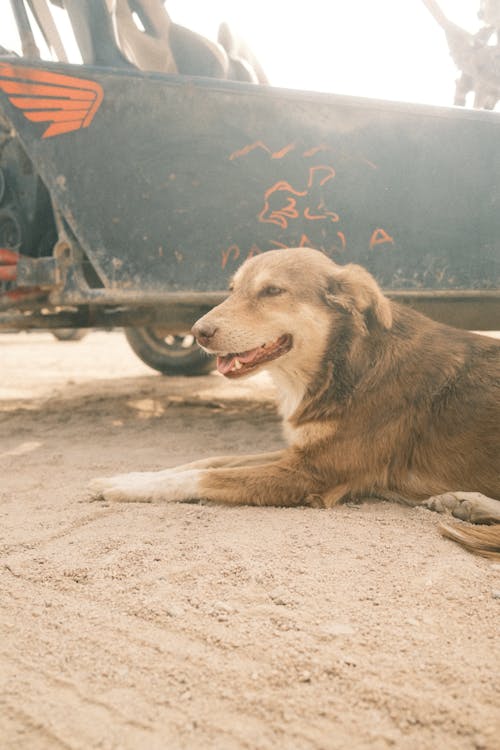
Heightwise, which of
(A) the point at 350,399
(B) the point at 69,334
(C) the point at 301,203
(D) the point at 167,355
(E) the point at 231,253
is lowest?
(B) the point at 69,334

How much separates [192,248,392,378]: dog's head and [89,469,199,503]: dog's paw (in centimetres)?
47

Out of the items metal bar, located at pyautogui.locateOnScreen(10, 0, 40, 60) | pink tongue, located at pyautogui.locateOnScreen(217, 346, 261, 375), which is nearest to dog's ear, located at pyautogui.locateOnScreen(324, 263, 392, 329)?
pink tongue, located at pyautogui.locateOnScreen(217, 346, 261, 375)

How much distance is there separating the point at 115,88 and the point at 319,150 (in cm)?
114

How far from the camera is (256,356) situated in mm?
2512

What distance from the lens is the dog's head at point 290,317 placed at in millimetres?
2447

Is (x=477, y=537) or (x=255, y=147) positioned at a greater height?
(x=255, y=147)

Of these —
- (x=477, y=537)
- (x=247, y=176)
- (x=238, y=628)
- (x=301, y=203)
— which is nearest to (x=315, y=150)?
(x=301, y=203)

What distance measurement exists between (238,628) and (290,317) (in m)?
1.37

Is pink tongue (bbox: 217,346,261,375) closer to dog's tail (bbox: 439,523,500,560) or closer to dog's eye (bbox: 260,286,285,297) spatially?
dog's eye (bbox: 260,286,285,297)

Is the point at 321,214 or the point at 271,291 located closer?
the point at 271,291

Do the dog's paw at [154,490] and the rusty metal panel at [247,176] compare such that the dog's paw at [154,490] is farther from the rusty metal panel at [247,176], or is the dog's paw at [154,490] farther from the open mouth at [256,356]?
the rusty metal panel at [247,176]

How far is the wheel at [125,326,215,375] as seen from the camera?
19.5 ft

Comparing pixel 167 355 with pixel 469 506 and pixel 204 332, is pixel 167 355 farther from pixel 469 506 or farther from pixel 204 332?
pixel 469 506

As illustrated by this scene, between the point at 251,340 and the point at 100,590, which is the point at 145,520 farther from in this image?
the point at 251,340
